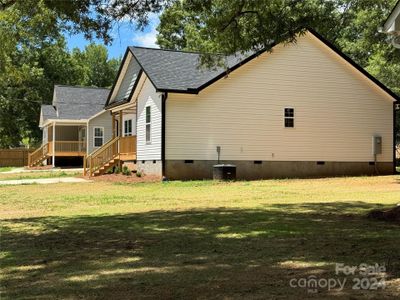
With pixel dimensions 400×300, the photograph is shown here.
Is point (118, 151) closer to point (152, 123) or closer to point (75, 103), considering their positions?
point (152, 123)

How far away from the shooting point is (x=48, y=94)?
5691 centimetres

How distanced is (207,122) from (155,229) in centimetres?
1499

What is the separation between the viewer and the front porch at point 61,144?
40.0 m

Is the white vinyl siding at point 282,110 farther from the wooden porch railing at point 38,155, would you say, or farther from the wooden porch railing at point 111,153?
the wooden porch railing at point 38,155

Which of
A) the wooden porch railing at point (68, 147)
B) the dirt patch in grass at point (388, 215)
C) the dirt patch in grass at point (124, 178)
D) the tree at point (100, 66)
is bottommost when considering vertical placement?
the dirt patch in grass at point (388, 215)

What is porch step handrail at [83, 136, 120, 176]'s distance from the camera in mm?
27000

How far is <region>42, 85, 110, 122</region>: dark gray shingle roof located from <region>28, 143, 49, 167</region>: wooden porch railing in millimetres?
2282

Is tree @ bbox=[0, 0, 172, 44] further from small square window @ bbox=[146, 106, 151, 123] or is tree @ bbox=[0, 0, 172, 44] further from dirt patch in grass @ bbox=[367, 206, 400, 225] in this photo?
small square window @ bbox=[146, 106, 151, 123]

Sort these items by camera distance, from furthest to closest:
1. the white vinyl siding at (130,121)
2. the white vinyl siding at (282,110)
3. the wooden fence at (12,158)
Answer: the wooden fence at (12,158), the white vinyl siding at (130,121), the white vinyl siding at (282,110)

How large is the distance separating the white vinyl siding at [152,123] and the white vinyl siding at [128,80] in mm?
2351

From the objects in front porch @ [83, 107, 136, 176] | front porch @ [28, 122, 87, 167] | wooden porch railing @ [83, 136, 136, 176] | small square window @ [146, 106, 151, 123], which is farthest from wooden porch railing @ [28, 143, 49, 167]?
small square window @ [146, 106, 151, 123]

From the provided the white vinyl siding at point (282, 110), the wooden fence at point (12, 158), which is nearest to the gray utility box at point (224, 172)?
the white vinyl siding at point (282, 110)

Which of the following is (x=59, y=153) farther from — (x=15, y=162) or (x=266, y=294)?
(x=266, y=294)

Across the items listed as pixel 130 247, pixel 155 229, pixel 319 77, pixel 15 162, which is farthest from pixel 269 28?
pixel 15 162
